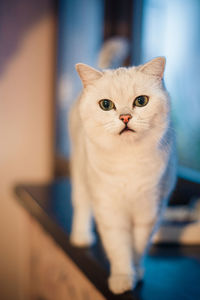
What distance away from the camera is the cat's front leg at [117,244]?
677mm

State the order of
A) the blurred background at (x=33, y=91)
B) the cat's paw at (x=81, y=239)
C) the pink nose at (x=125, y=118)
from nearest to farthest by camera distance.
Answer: the pink nose at (x=125, y=118)
the cat's paw at (x=81, y=239)
the blurred background at (x=33, y=91)

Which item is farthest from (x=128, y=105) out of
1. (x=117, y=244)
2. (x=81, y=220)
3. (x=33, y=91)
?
(x=33, y=91)

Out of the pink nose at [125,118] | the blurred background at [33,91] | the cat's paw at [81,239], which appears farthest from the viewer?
the blurred background at [33,91]

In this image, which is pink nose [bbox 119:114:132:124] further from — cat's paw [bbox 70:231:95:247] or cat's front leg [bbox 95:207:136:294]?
cat's paw [bbox 70:231:95:247]

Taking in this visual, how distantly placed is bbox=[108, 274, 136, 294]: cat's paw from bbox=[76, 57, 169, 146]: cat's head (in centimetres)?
28

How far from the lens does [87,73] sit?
66 cm

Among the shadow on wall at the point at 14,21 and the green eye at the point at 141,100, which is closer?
the green eye at the point at 141,100

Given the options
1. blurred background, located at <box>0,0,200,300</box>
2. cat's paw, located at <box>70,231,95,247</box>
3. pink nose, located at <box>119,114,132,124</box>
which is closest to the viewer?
pink nose, located at <box>119,114,132,124</box>

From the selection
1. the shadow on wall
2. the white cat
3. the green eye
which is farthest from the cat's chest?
the shadow on wall

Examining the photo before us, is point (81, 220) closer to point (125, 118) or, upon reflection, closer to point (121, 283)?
point (121, 283)

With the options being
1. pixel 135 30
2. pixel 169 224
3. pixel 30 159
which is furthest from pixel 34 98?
pixel 169 224

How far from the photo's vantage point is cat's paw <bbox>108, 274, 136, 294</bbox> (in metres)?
0.65

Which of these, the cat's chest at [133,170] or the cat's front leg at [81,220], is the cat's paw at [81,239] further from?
the cat's chest at [133,170]

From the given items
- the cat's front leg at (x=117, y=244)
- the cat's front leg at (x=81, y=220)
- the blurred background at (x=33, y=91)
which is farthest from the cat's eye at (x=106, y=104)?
the blurred background at (x=33, y=91)
